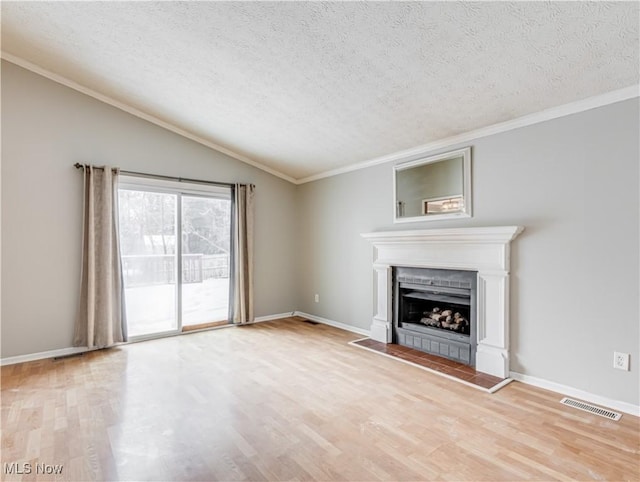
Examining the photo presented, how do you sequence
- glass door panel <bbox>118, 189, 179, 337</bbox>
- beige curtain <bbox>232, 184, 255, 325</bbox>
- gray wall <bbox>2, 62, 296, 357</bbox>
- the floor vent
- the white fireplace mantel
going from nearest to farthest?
the floor vent → the white fireplace mantel → gray wall <bbox>2, 62, 296, 357</bbox> → glass door panel <bbox>118, 189, 179, 337</bbox> → beige curtain <bbox>232, 184, 255, 325</bbox>

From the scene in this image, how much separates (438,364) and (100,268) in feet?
12.7

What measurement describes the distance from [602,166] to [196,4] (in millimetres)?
3223

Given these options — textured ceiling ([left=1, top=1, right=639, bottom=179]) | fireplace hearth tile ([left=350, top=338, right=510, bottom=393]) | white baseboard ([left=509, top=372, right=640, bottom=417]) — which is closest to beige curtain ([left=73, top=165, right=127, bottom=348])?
textured ceiling ([left=1, top=1, right=639, bottom=179])

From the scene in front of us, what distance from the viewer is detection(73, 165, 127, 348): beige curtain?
3812mm

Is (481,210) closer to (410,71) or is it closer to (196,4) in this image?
(410,71)

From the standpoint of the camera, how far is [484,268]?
10.4 ft

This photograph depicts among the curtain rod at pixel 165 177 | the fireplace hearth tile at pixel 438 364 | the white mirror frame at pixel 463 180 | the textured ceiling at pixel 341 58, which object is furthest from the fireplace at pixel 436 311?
the curtain rod at pixel 165 177

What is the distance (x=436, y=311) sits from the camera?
3.88 m

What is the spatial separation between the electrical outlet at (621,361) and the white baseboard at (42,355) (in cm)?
506

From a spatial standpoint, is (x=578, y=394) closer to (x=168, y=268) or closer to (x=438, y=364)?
(x=438, y=364)

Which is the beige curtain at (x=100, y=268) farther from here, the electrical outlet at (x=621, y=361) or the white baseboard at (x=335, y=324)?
the electrical outlet at (x=621, y=361)

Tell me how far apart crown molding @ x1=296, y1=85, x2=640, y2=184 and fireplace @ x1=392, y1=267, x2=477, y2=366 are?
1.35 metres

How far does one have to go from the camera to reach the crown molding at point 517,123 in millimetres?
2494

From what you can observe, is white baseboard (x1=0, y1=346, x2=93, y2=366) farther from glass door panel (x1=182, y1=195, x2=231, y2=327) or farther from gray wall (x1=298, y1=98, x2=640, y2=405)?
gray wall (x1=298, y1=98, x2=640, y2=405)
